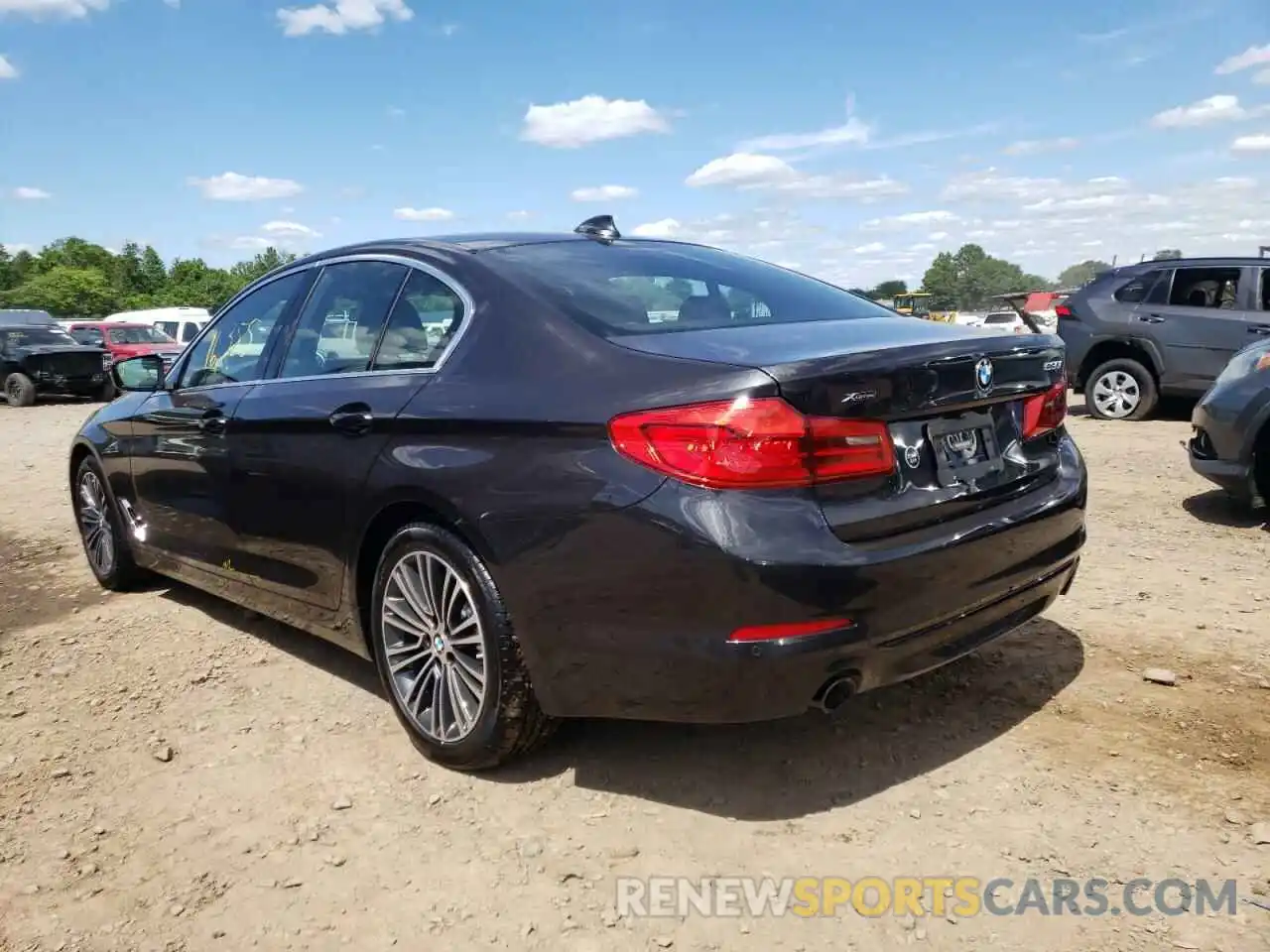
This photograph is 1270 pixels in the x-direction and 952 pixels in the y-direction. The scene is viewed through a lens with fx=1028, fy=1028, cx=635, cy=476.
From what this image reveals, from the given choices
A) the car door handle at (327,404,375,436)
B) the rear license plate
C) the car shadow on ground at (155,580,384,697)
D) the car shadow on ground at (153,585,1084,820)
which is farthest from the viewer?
the car shadow on ground at (155,580,384,697)

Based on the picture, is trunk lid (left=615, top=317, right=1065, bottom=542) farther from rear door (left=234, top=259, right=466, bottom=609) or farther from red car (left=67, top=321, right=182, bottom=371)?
red car (left=67, top=321, right=182, bottom=371)

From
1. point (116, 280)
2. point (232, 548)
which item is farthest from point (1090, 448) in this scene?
point (116, 280)

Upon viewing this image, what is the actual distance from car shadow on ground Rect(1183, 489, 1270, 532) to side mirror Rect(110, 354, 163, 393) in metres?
5.72

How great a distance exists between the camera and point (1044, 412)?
3.18 meters

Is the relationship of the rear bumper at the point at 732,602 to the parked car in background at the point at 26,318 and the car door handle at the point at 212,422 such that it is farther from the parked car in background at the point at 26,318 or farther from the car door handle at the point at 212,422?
the parked car in background at the point at 26,318

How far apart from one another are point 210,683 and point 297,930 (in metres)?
1.84

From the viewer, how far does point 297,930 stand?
2.41 m

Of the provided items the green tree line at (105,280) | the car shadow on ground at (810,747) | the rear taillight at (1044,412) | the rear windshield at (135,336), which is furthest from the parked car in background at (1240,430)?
the green tree line at (105,280)

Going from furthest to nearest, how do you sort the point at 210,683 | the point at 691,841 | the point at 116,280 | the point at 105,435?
the point at 116,280 → the point at 105,435 → the point at 210,683 → the point at 691,841

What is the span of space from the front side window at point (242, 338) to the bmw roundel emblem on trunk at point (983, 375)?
2538 mm

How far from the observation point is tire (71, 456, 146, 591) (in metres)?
5.16

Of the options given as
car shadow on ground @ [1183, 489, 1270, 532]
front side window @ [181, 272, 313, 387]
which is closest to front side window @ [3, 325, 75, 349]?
front side window @ [181, 272, 313, 387]

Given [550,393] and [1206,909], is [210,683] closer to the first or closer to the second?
[550,393]

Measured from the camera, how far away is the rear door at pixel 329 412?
325cm
